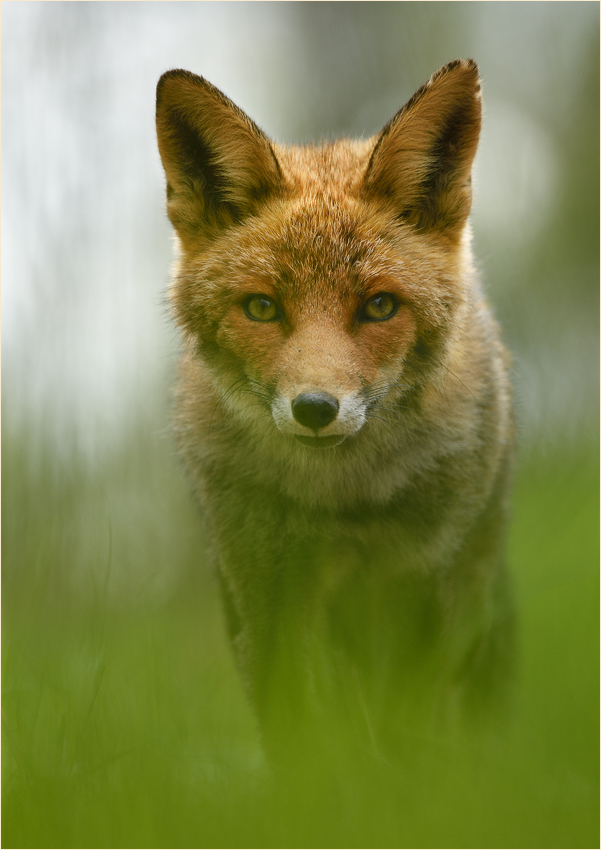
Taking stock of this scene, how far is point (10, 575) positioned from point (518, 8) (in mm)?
4676

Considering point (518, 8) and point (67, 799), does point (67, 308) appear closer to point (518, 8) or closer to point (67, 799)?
point (67, 799)

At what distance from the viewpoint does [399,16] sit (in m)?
4.92

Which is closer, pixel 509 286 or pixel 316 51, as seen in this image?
pixel 509 286

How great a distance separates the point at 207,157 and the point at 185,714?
8.38ft

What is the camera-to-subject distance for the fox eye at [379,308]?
10.3ft

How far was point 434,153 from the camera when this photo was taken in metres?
3.39

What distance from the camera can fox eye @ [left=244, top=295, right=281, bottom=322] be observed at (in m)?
3.12

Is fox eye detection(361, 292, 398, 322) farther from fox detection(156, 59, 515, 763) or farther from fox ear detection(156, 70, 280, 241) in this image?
fox ear detection(156, 70, 280, 241)

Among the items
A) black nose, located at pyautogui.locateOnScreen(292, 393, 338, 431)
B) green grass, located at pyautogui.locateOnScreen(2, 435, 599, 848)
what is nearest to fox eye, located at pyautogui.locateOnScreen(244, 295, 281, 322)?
black nose, located at pyautogui.locateOnScreen(292, 393, 338, 431)

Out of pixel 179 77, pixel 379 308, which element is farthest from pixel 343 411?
pixel 179 77

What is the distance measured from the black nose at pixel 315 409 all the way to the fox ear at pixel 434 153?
123 centimetres

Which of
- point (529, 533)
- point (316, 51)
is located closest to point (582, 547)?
point (529, 533)

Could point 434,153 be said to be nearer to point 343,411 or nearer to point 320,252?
point 320,252

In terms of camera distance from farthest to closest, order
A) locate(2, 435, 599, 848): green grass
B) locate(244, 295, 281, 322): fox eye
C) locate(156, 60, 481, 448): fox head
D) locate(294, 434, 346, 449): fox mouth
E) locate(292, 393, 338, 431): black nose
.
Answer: locate(244, 295, 281, 322): fox eye
locate(156, 60, 481, 448): fox head
locate(294, 434, 346, 449): fox mouth
locate(292, 393, 338, 431): black nose
locate(2, 435, 599, 848): green grass
